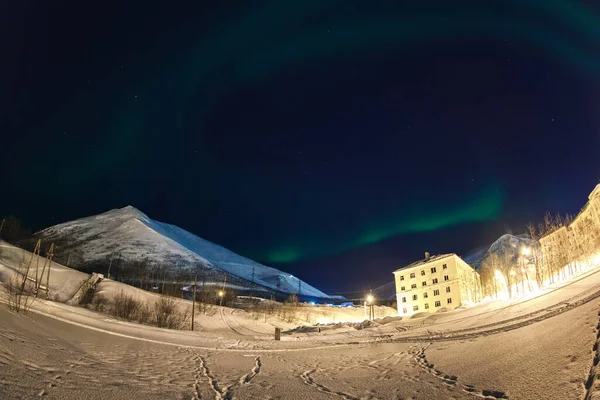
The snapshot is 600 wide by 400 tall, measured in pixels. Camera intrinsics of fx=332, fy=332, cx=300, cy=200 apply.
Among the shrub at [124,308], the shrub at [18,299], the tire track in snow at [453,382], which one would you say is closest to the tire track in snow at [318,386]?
the tire track in snow at [453,382]

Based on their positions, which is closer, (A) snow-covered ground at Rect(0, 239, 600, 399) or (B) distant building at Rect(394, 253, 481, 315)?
(A) snow-covered ground at Rect(0, 239, 600, 399)

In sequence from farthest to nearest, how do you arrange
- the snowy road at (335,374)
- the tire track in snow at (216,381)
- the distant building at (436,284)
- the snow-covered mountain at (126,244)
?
1. the snow-covered mountain at (126,244)
2. the distant building at (436,284)
3. the tire track in snow at (216,381)
4. the snowy road at (335,374)

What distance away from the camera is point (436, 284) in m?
64.4

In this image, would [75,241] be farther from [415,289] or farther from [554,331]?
[554,331]

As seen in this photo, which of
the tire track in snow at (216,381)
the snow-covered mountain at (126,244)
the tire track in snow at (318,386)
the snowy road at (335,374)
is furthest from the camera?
the snow-covered mountain at (126,244)

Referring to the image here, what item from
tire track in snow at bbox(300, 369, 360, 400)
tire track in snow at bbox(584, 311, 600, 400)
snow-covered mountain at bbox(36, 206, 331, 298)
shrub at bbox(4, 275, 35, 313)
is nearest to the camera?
tire track in snow at bbox(584, 311, 600, 400)

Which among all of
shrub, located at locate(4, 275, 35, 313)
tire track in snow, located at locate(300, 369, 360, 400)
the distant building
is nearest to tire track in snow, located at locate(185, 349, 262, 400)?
tire track in snow, located at locate(300, 369, 360, 400)

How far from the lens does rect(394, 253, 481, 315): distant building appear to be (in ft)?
203

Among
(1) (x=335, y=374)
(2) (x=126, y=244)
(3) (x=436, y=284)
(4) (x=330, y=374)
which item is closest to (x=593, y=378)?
(1) (x=335, y=374)

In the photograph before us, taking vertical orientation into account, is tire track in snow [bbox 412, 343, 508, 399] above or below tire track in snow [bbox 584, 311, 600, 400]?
below

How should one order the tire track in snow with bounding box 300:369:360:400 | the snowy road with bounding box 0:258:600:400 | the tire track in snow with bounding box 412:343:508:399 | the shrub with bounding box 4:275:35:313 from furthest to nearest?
the shrub with bounding box 4:275:35:313
the tire track in snow with bounding box 300:369:360:400
the snowy road with bounding box 0:258:600:400
the tire track in snow with bounding box 412:343:508:399

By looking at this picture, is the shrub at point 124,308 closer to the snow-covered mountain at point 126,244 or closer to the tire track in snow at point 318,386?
the tire track in snow at point 318,386

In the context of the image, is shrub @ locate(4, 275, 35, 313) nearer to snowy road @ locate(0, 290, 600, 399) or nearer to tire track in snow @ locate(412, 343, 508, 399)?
snowy road @ locate(0, 290, 600, 399)

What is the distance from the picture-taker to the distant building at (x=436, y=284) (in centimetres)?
6197
